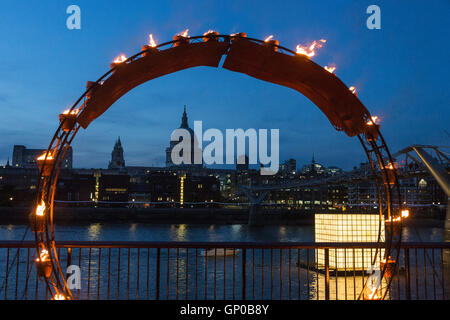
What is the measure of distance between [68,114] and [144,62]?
1419 mm

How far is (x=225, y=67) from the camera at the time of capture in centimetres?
723

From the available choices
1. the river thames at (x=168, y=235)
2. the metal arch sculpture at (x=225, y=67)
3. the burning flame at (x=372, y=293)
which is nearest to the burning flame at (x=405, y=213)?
the metal arch sculpture at (x=225, y=67)

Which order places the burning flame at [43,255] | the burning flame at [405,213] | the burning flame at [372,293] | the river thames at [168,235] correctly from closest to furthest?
the burning flame at [43,255] < the burning flame at [372,293] < the burning flame at [405,213] < the river thames at [168,235]

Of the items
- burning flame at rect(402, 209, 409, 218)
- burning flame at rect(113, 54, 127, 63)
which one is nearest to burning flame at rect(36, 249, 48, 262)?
burning flame at rect(113, 54, 127, 63)

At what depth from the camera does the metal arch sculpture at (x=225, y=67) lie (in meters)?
6.33

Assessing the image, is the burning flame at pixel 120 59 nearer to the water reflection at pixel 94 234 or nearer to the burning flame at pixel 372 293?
the burning flame at pixel 372 293

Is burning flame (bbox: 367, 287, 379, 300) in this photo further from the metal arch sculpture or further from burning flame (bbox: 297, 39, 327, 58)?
burning flame (bbox: 297, 39, 327, 58)

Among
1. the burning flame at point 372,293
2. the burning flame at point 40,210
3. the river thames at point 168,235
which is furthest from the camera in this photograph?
the river thames at point 168,235

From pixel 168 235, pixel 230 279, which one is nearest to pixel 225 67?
pixel 230 279

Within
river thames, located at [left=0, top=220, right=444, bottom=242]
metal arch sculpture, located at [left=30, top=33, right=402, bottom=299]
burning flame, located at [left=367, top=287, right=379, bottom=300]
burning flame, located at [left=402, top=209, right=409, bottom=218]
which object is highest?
metal arch sculpture, located at [left=30, top=33, right=402, bottom=299]

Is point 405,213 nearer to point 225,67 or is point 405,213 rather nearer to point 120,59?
point 225,67

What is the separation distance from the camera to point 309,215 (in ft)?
271

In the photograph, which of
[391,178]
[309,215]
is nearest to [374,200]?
[309,215]

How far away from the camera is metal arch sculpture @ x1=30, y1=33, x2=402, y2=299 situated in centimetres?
633
